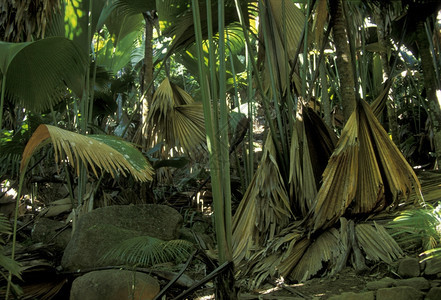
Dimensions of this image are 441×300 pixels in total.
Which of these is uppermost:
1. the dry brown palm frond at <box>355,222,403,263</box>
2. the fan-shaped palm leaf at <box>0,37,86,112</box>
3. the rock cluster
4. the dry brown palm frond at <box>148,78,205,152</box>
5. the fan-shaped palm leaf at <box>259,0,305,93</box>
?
the fan-shaped palm leaf at <box>259,0,305,93</box>

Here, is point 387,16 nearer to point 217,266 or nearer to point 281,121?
point 281,121

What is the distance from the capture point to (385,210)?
327cm

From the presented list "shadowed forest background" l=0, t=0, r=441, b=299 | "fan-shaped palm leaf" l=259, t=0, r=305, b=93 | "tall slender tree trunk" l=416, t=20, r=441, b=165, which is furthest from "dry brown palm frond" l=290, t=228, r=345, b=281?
"tall slender tree trunk" l=416, t=20, r=441, b=165

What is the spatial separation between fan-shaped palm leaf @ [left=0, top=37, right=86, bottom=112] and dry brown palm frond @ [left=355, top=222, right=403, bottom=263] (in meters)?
2.59

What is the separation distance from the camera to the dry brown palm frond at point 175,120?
15.9ft

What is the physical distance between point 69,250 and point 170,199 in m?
2.55

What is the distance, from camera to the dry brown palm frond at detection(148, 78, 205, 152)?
484cm

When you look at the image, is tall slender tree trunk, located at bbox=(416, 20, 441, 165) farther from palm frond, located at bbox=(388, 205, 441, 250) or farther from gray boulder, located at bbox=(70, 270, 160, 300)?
gray boulder, located at bbox=(70, 270, 160, 300)

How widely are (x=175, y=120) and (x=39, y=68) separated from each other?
193 centimetres

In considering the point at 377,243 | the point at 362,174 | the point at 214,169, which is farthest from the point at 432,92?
the point at 214,169

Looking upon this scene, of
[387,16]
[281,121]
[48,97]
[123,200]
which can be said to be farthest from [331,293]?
[387,16]

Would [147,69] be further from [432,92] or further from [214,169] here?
[214,169]

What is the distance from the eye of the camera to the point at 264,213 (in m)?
3.52

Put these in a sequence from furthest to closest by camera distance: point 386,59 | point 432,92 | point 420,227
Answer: point 386,59, point 432,92, point 420,227
